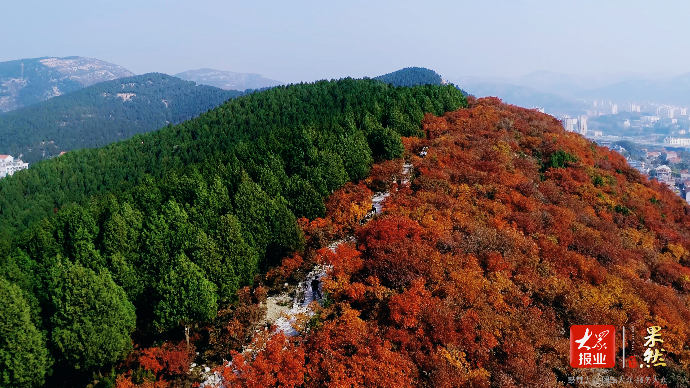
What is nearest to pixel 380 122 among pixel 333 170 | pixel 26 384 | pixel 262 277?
pixel 333 170

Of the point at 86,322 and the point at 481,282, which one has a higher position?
the point at 86,322

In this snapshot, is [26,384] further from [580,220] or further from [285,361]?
[580,220]

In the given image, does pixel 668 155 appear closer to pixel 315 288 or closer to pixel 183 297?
pixel 315 288

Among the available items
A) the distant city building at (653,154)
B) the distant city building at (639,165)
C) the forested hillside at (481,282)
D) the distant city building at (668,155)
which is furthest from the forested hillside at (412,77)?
the forested hillside at (481,282)

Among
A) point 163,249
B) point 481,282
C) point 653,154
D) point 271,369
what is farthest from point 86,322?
point 653,154

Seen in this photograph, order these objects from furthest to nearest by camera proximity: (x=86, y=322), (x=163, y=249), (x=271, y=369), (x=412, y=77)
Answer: (x=412, y=77) < (x=163, y=249) < (x=86, y=322) < (x=271, y=369)

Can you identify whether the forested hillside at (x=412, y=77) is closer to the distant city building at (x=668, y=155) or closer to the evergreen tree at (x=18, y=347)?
the distant city building at (x=668, y=155)
